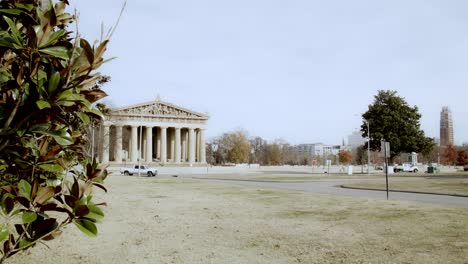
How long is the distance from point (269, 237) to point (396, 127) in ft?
203

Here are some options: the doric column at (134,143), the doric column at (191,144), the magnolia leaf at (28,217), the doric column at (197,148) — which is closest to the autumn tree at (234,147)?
the doric column at (197,148)

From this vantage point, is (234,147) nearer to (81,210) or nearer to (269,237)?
(269,237)

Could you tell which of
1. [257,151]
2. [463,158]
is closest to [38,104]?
[463,158]

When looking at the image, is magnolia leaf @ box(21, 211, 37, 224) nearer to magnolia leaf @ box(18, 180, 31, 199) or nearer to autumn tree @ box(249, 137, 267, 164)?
magnolia leaf @ box(18, 180, 31, 199)

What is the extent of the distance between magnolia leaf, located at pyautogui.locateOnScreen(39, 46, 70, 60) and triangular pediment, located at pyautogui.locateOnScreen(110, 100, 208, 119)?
287 feet

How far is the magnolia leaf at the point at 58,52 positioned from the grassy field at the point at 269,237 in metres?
5.33

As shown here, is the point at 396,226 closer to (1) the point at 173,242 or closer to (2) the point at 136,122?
(1) the point at 173,242

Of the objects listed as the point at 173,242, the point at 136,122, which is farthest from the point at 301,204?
the point at 136,122

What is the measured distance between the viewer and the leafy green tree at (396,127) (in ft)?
214

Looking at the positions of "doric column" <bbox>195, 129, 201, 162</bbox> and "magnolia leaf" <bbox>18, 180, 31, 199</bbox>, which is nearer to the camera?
"magnolia leaf" <bbox>18, 180, 31, 199</bbox>

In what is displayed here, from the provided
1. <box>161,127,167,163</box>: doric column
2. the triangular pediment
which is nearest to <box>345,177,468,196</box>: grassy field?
<box>161,127,167,163</box>: doric column

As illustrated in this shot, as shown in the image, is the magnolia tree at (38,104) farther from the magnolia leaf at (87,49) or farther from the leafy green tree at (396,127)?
the leafy green tree at (396,127)

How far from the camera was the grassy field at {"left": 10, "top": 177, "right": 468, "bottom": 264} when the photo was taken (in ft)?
23.7

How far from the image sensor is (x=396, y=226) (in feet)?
33.8
